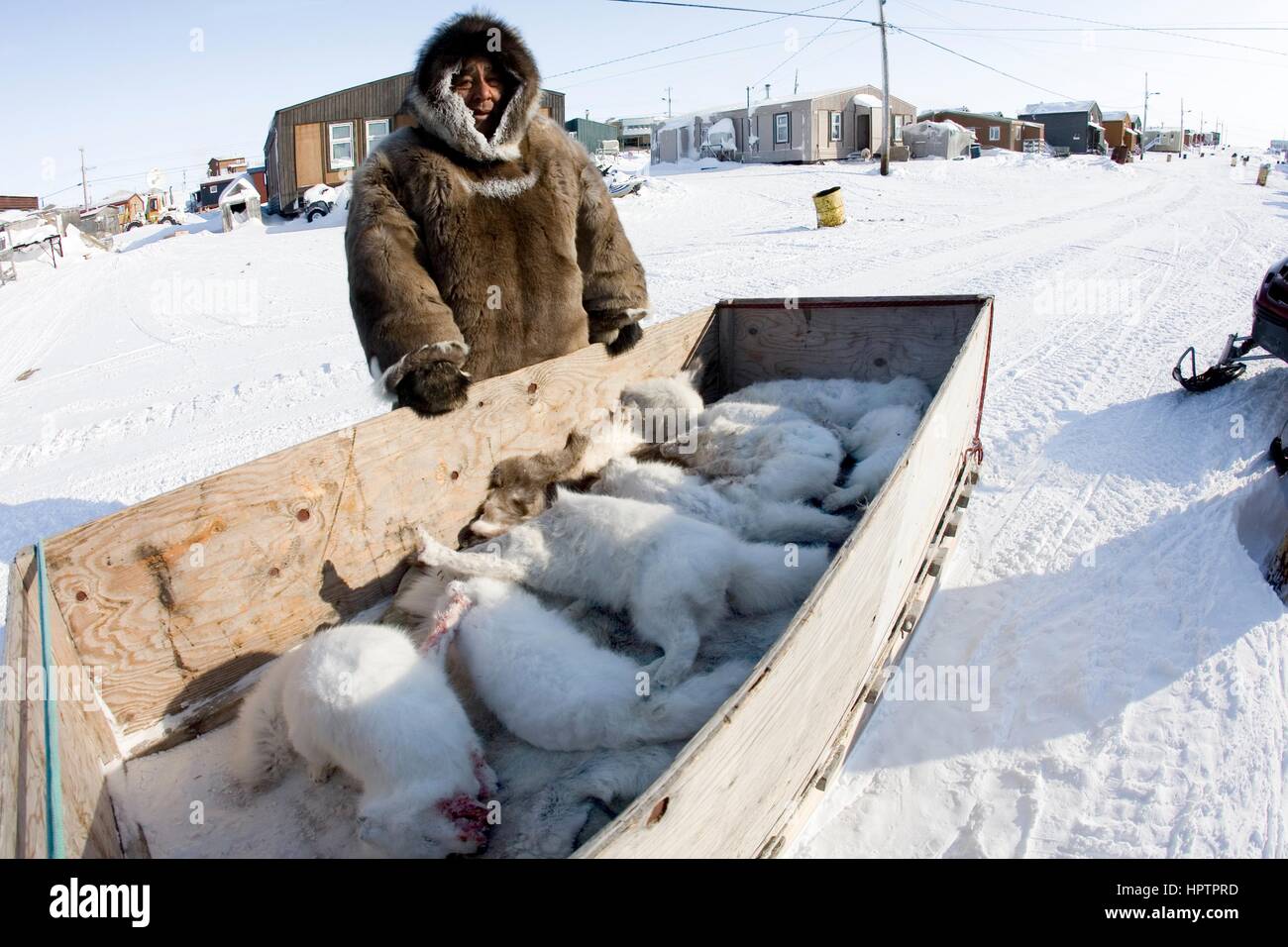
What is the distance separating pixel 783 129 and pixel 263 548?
1275 inches

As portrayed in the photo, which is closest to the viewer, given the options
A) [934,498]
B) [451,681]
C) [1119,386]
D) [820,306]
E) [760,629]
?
[451,681]

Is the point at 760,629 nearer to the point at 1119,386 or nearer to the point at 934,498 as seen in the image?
the point at 934,498

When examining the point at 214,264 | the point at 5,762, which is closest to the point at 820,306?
the point at 5,762

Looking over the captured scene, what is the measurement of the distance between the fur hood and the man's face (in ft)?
0.11

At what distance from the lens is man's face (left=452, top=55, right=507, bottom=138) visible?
3.23 meters

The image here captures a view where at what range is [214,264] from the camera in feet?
46.4

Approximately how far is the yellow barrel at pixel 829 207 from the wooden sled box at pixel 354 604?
11.0m

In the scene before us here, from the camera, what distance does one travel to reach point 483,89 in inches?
128

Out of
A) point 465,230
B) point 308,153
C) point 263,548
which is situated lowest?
point 263,548

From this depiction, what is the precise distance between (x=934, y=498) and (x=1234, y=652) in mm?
1211

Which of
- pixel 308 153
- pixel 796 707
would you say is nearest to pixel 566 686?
pixel 796 707

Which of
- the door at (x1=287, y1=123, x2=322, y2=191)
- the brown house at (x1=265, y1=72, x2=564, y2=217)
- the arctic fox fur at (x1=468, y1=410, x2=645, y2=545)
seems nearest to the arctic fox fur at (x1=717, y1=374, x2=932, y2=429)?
the arctic fox fur at (x1=468, y1=410, x2=645, y2=545)

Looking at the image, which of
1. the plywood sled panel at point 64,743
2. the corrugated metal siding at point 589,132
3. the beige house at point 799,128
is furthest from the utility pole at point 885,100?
the plywood sled panel at point 64,743

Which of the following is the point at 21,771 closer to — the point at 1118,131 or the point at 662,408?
the point at 662,408
